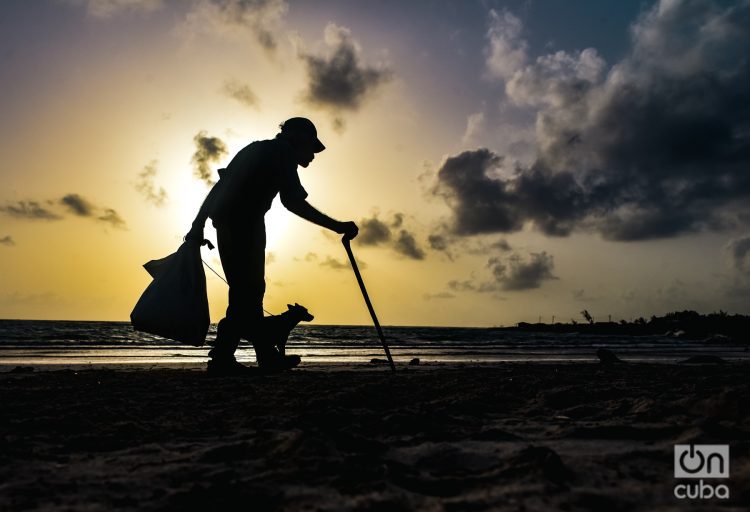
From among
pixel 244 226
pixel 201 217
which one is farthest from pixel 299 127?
pixel 201 217

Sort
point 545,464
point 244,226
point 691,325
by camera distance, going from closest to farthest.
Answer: point 545,464, point 244,226, point 691,325

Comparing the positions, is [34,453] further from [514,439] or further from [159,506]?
[514,439]

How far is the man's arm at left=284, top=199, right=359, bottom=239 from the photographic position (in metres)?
5.50

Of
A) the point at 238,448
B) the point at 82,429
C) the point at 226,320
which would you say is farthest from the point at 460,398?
the point at 226,320

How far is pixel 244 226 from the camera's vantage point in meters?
5.27

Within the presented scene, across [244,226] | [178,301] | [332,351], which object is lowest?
[332,351]

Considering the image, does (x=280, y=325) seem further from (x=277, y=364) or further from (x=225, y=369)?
(x=225, y=369)

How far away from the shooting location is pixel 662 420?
265 centimetres

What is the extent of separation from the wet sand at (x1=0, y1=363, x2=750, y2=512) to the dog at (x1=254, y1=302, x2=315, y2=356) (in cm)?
150

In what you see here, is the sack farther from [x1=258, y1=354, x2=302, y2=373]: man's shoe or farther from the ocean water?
the ocean water

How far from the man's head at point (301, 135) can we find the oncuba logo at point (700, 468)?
14.5ft

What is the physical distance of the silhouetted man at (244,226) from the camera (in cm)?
517

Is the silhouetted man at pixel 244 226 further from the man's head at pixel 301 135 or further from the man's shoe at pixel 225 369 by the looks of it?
the man's head at pixel 301 135

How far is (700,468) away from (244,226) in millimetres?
4318
